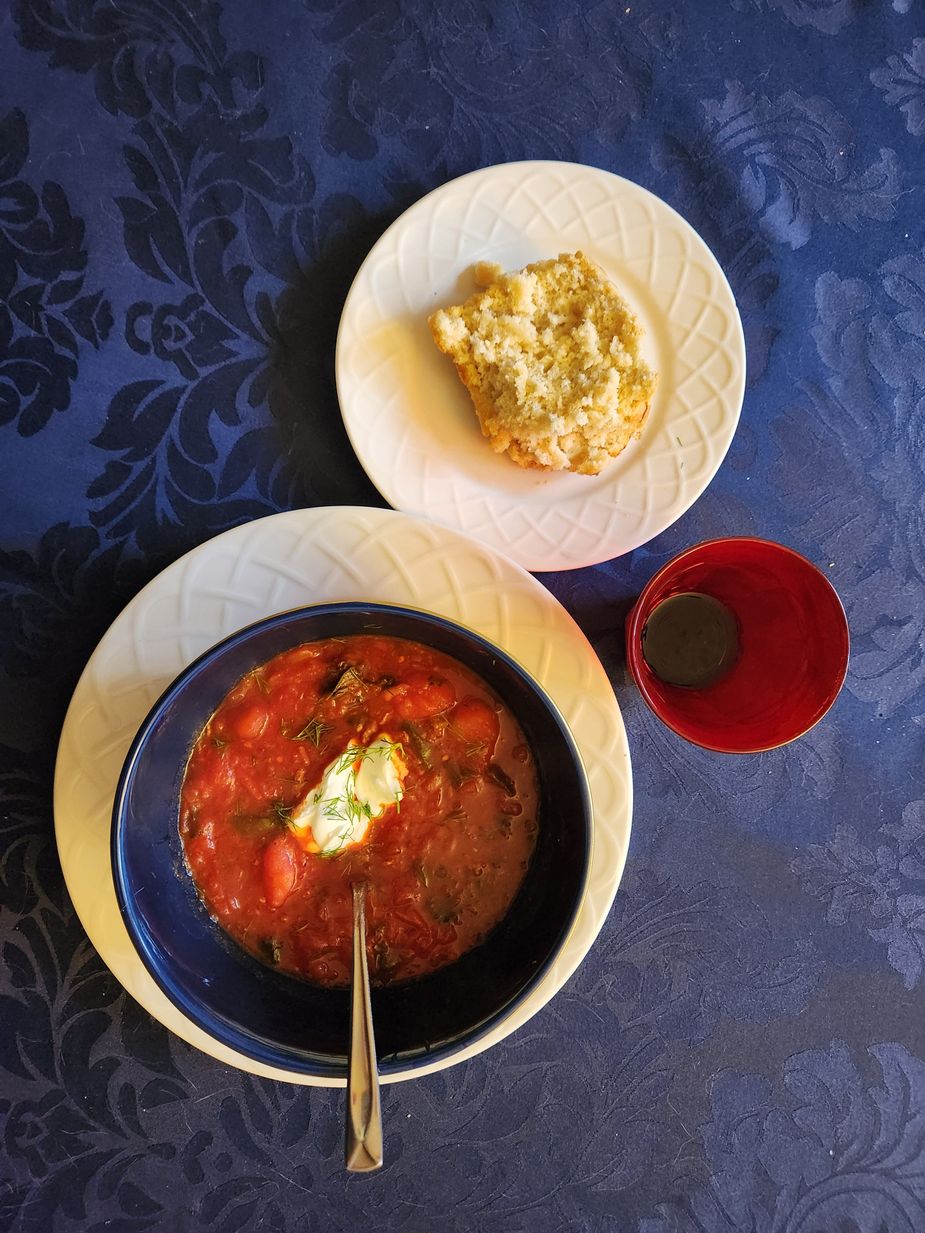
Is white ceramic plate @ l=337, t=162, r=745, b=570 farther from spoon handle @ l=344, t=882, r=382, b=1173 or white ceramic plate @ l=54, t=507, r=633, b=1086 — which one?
spoon handle @ l=344, t=882, r=382, b=1173

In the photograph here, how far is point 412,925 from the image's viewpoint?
213cm

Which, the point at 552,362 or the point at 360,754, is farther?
the point at 552,362

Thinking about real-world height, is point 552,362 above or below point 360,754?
above

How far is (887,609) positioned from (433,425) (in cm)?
139

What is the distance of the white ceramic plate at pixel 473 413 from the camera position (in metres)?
2.27

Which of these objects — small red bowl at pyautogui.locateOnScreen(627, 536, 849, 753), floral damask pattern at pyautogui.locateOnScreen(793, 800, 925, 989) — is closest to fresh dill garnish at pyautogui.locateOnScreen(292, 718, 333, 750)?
small red bowl at pyautogui.locateOnScreen(627, 536, 849, 753)

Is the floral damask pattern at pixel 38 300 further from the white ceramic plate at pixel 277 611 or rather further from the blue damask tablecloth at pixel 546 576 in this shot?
the white ceramic plate at pixel 277 611

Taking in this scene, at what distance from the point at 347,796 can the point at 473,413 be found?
3.37 feet

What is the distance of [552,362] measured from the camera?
2314 mm

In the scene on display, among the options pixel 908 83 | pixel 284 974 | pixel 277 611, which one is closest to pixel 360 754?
pixel 277 611

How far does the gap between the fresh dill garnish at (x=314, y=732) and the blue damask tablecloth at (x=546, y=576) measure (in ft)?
2.07

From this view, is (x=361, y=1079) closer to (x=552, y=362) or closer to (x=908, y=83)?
(x=552, y=362)

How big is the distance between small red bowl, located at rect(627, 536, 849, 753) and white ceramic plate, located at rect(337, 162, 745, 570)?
183mm

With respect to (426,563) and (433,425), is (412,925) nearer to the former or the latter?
(426,563)
